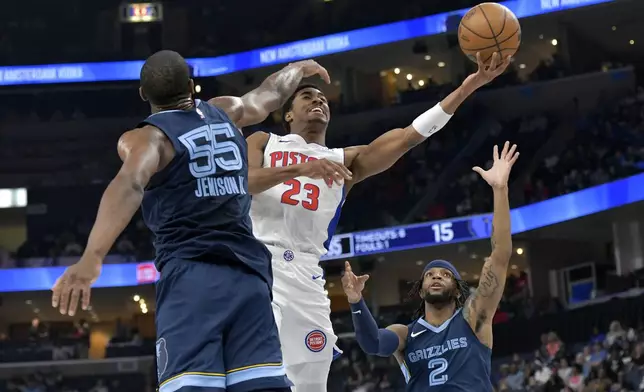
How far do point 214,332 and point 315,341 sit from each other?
6.40 feet

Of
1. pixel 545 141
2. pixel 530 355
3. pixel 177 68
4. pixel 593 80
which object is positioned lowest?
pixel 530 355

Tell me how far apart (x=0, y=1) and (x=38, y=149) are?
5499 mm

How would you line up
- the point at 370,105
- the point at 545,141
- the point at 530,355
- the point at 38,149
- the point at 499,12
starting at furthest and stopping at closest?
the point at 38,149, the point at 370,105, the point at 545,141, the point at 530,355, the point at 499,12

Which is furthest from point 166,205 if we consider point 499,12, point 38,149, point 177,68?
point 38,149

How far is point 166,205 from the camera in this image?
383 cm

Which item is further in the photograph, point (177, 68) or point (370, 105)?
point (370, 105)

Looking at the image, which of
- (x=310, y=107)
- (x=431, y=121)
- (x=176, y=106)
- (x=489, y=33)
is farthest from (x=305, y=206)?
(x=176, y=106)

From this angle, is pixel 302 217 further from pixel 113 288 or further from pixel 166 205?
pixel 113 288

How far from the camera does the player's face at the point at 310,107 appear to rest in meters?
6.14

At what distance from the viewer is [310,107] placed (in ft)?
20.3

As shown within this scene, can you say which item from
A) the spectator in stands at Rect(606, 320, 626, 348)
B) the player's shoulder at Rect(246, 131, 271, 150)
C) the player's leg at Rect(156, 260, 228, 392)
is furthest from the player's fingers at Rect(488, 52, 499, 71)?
the spectator in stands at Rect(606, 320, 626, 348)

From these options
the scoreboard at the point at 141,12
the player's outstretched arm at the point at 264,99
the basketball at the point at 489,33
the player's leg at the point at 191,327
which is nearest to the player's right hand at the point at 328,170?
the player's outstretched arm at the point at 264,99

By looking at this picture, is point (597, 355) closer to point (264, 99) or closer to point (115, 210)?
point (264, 99)

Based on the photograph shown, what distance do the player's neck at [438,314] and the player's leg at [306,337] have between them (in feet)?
3.70
